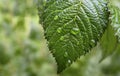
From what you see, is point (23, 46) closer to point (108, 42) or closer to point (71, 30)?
point (108, 42)

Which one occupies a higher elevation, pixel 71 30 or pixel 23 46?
pixel 71 30

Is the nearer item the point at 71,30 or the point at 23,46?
the point at 71,30

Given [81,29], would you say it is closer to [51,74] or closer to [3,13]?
[3,13]

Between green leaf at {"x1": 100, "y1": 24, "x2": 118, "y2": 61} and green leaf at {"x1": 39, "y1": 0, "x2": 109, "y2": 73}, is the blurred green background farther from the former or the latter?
green leaf at {"x1": 39, "y1": 0, "x2": 109, "y2": 73}

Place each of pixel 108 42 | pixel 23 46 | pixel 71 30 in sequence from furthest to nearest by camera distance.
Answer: pixel 23 46 < pixel 108 42 < pixel 71 30

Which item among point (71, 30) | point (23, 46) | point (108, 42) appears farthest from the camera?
point (23, 46)

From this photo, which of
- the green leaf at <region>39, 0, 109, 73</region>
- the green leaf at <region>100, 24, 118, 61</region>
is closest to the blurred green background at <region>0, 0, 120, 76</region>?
the green leaf at <region>100, 24, 118, 61</region>

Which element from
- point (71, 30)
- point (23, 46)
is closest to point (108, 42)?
point (71, 30)
